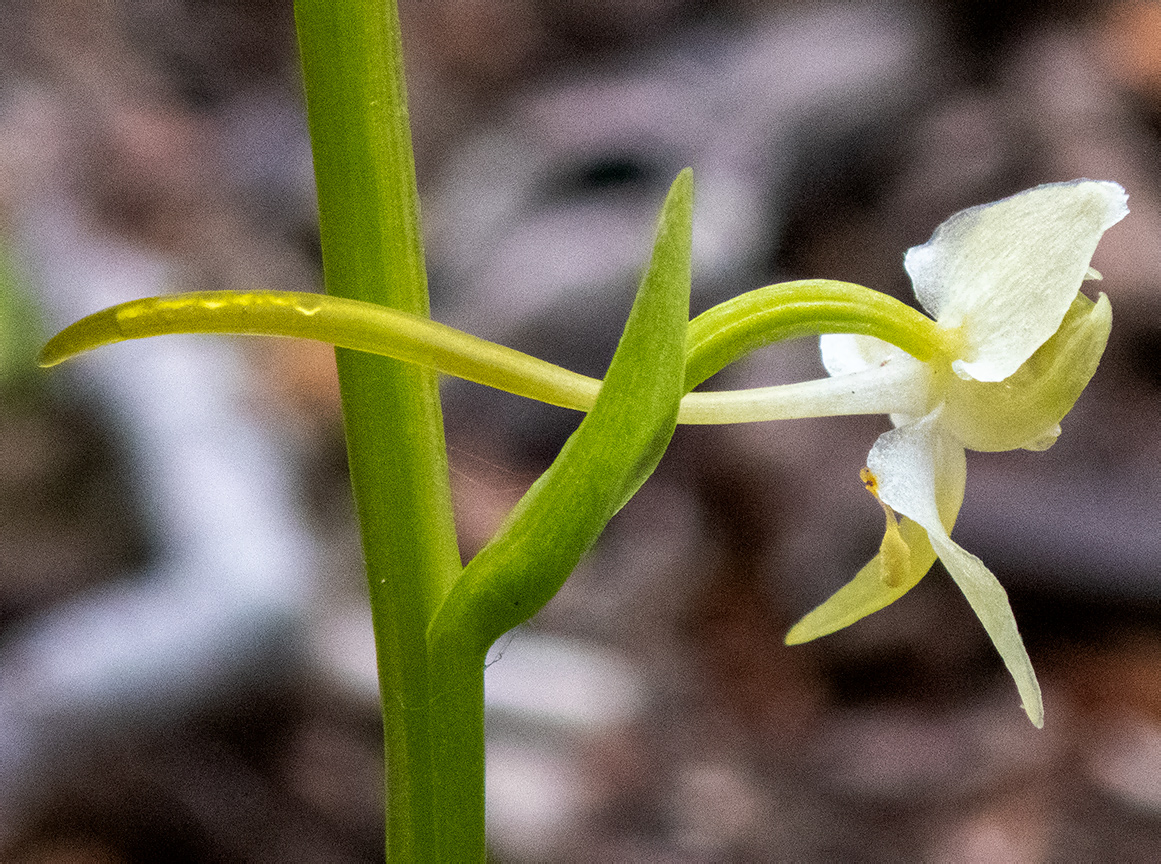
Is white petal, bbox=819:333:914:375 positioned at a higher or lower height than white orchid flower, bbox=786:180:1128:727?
higher

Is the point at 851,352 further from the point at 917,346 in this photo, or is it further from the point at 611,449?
the point at 611,449

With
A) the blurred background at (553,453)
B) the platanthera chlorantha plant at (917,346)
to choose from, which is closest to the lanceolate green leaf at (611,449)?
the platanthera chlorantha plant at (917,346)

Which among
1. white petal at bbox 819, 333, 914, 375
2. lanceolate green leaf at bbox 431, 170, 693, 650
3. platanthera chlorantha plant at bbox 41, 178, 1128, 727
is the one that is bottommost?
lanceolate green leaf at bbox 431, 170, 693, 650


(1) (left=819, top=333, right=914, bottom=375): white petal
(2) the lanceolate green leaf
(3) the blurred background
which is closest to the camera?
(2) the lanceolate green leaf

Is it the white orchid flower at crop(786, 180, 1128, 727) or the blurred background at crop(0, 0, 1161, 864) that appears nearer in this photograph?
the white orchid flower at crop(786, 180, 1128, 727)

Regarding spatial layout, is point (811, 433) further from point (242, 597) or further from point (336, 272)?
point (336, 272)

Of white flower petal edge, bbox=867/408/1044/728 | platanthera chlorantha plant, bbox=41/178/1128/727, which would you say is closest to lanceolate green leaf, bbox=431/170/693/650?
platanthera chlorantha plant, bbox=41/178/1128/727

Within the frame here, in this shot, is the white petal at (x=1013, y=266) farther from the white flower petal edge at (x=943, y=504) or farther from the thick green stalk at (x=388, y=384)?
the thick green stalk at (x=388, y=384)

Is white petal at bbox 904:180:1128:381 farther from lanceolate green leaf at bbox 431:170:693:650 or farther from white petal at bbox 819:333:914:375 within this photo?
lanceolate green leaf at bbox 431:170:693:650
